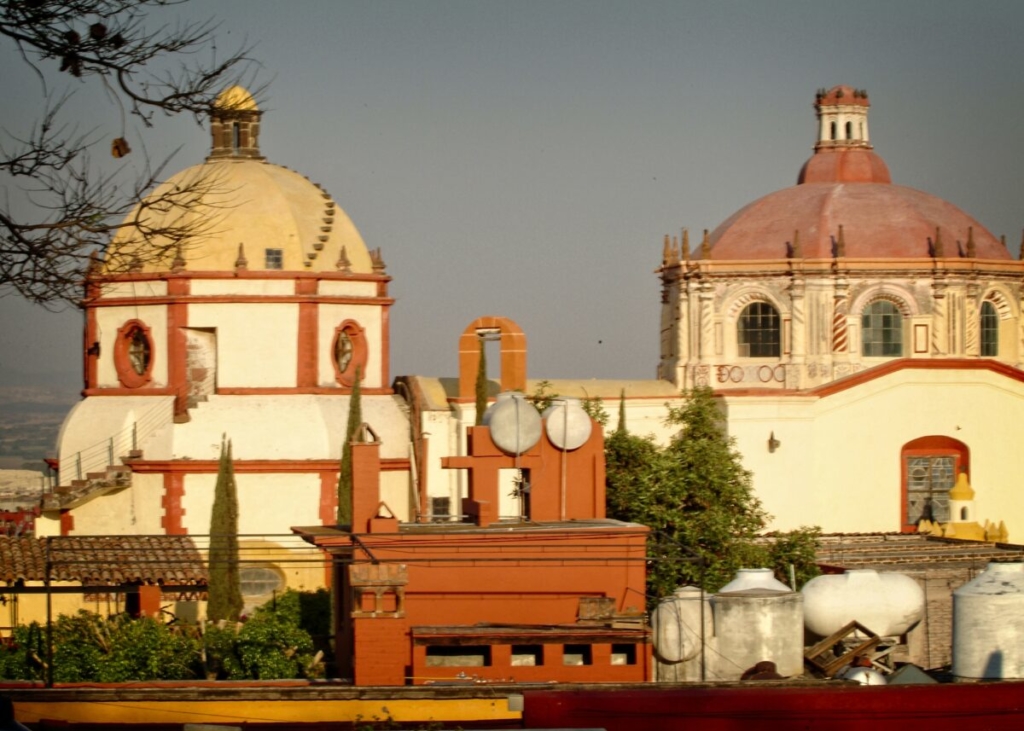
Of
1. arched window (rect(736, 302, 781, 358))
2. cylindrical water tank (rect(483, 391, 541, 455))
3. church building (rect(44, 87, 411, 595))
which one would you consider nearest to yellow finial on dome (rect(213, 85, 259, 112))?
cylindrical water tank (rect(483, 391, 541, 455))

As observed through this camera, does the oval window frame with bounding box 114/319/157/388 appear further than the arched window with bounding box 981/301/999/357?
No

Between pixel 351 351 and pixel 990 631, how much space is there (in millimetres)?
22612

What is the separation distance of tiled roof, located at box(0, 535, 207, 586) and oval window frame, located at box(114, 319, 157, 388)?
6469mm

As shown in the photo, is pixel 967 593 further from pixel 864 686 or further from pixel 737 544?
pixel 737 544

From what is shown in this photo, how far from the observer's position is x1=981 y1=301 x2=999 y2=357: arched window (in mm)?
55125

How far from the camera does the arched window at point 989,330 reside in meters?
55.1

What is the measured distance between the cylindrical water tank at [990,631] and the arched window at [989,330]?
2736 centimetres

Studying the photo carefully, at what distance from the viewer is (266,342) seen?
46.2 m

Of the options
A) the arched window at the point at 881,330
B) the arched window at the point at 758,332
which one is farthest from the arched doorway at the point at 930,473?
the arched window at the point at 758,332

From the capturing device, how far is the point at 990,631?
92.1 ft

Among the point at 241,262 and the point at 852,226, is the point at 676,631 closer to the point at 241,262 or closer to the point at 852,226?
the point at 241,262

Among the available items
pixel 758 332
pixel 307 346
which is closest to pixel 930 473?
pixel 758 332

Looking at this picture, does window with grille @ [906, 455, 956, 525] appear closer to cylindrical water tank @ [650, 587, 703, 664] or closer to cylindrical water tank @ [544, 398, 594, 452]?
cylindrical water tank @ [544, 398, 594, 452]

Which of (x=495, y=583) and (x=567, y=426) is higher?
(x=567, y=426)
